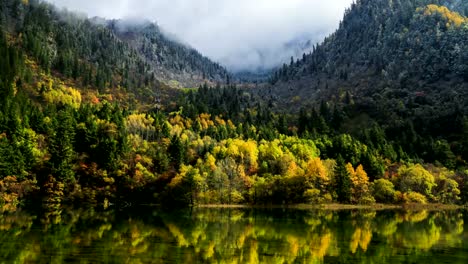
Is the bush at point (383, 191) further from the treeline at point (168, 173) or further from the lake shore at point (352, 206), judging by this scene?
the lake shore at point (352, 206)

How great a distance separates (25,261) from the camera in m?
39.0

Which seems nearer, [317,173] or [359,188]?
[317,173]

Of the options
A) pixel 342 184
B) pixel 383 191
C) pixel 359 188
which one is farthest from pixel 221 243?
pixel 383 191

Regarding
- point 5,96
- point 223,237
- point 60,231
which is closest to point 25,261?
point 60,231

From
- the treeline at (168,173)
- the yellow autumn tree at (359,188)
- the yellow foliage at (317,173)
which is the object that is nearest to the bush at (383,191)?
the treeline at (168,173)

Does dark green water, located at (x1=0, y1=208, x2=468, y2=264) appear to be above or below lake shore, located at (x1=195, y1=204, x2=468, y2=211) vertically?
below

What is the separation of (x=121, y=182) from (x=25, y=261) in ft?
351

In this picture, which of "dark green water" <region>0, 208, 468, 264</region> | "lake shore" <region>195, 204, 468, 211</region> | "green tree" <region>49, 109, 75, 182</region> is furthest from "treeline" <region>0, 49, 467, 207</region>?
"dark green water" <region>0, 208, 468, 264</region>

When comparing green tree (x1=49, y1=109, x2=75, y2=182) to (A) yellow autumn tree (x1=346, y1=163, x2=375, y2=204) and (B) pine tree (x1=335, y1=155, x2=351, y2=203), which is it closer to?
(B) pine tree (x1=335, y1=155, x2=351, y2=203)

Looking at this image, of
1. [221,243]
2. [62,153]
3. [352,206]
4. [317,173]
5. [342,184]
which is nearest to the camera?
[221,243]

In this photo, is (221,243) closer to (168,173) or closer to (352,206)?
(352,206)

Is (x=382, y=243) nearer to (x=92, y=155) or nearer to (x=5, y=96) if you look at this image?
(x=92, y=155)

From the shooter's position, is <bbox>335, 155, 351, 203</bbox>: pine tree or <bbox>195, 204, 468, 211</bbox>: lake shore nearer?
<bbox>195, 204, 468, 211</bbox>: lake shore

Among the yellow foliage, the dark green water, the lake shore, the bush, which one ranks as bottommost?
the dark green water
